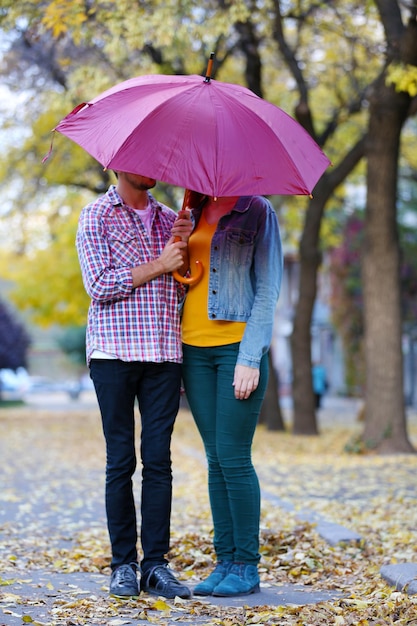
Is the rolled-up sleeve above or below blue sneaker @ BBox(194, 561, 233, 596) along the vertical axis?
above

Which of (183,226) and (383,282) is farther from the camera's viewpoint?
(383,282)

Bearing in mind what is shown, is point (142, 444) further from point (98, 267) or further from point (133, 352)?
point (98, 267)

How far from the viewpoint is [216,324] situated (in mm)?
4715

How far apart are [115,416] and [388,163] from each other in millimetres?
8971

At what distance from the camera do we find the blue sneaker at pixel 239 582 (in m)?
4.70

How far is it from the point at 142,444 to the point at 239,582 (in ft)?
2.49

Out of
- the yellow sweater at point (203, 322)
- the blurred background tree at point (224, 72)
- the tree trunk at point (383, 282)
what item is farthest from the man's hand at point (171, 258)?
the tree trunk at point (383, 282)

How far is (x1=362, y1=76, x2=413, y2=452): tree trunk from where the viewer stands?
13.0m

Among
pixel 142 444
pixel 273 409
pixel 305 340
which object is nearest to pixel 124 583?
pixel 142 444

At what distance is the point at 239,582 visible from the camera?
4742 mm

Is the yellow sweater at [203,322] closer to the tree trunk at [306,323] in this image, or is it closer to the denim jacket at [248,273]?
the denim jacket at [248,273]

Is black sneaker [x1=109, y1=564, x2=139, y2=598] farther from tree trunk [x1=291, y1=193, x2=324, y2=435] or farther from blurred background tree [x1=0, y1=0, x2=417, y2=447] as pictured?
tree trunk [x1=291, y1=193, x2=324, y2=435]

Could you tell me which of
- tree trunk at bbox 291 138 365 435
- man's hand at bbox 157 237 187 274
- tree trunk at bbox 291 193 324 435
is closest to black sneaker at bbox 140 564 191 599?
man's hand at bbox 157 237 187 274

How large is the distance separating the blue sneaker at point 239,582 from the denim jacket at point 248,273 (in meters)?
0.96
